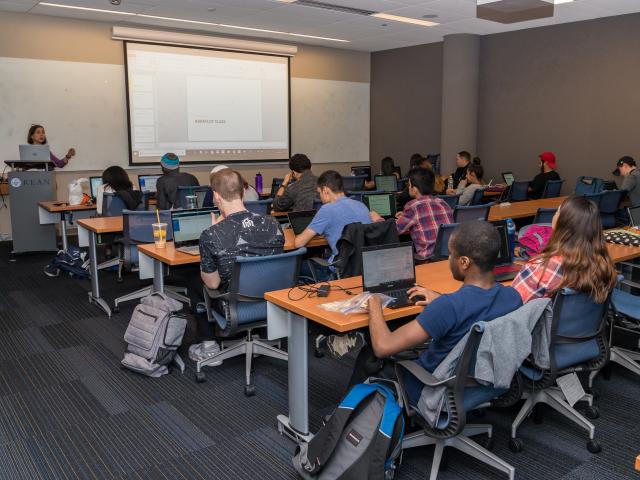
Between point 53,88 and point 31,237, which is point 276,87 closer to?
point 53,88

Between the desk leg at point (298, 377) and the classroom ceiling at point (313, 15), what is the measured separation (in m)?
5.42

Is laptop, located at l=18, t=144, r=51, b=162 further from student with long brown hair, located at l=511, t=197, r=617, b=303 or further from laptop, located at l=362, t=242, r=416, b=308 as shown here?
student with long brown hair, located at l=511, t=197, r=617, b=303

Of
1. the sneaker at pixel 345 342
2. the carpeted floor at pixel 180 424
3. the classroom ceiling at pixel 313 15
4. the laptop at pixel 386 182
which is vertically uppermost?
the classroom ceiling at pixel 313 15

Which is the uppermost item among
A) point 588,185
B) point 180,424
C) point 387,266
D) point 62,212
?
point 588,185

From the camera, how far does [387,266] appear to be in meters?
2.84

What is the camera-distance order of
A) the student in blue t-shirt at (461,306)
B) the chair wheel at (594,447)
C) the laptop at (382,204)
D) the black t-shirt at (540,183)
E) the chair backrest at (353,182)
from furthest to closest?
the chair backrest at (353,182) → the black t-shirt at (540,183) → the laptop at (382,204) → the chair wheel at (594,447) → the student in blue t-shirt at (461,306)

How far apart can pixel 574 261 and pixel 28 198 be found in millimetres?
6567

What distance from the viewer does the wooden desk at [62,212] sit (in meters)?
6.40

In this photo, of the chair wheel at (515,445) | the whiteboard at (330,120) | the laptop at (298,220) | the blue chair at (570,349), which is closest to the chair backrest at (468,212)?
the laptop at (298,220)

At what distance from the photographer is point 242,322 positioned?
3.32 metres

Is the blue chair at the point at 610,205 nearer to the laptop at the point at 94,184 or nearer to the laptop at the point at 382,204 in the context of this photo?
the laptop at the point at 382,204

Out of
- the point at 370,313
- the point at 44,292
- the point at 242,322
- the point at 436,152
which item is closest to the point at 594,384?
the point at 370,313

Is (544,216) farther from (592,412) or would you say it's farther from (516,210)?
(592,412)

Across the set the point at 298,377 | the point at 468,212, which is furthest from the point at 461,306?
the point at 468,212
